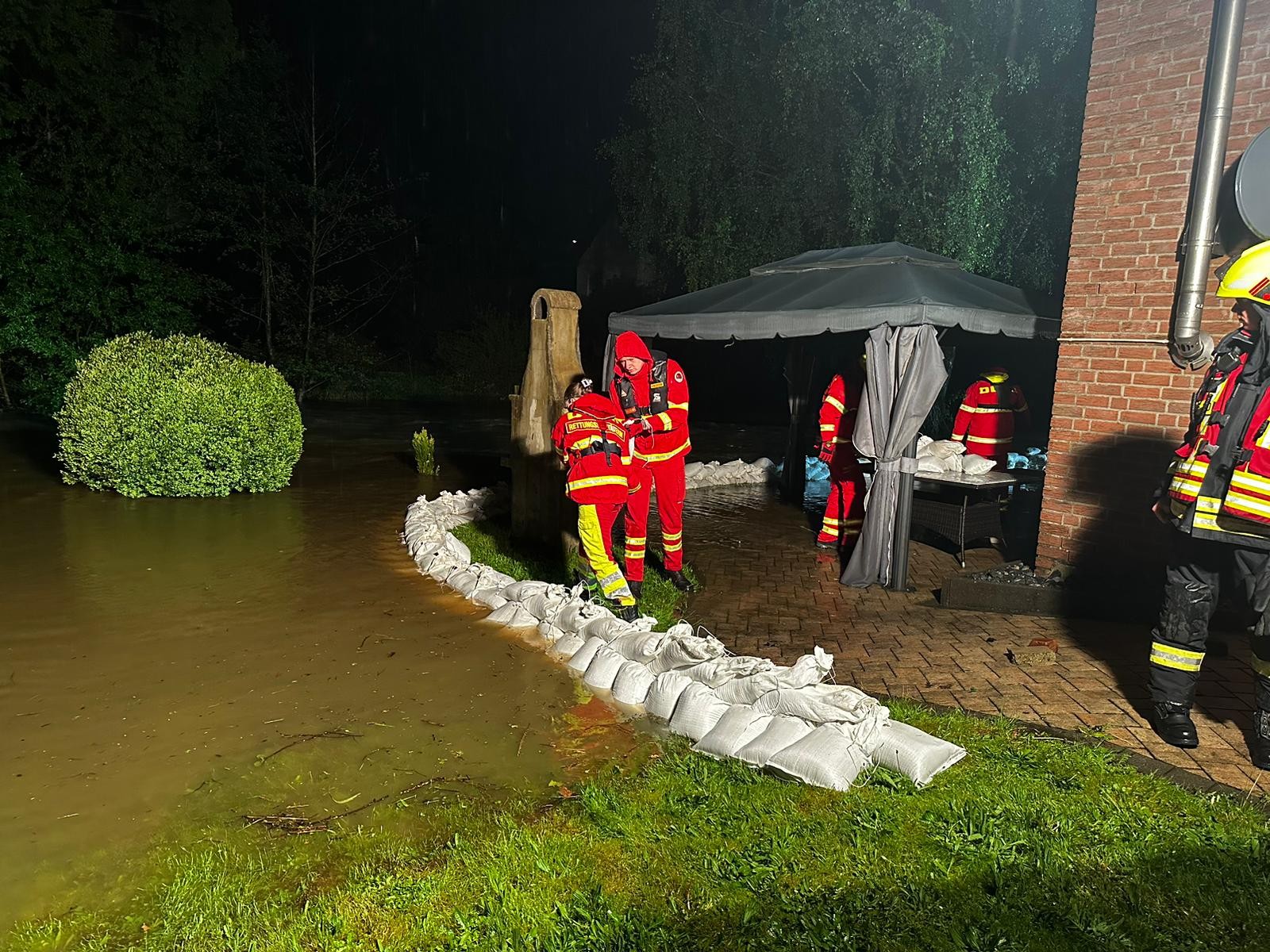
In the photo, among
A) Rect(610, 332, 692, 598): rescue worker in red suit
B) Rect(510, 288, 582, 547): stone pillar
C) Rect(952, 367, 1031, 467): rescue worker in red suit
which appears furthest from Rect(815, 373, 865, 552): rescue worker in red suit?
Rect(510, 288, 582, 547): stone pillar

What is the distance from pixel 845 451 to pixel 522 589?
11.4 ft

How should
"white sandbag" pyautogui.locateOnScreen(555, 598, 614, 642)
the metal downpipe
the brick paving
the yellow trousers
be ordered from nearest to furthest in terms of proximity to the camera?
the brick paving < the metal downpipe < "white sandbag" pyautogui.locateOnScreen(555, 598, 614, 642) < the yellow trousers

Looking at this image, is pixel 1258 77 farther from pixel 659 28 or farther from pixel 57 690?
pixel 659 28

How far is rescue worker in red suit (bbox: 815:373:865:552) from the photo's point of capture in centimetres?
791

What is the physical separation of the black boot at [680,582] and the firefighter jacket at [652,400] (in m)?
0.94

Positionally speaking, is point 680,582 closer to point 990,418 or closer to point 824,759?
point 824,759

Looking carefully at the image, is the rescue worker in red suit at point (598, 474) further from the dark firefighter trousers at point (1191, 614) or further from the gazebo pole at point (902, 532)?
the dark firefighter trousers at point (1191, 614)

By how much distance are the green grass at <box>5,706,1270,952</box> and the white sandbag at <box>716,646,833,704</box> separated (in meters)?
0.53

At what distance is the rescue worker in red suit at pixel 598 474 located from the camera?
18.5ft

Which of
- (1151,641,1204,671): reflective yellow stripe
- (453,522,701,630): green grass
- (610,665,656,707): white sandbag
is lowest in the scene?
(453,522,701,630): green grass

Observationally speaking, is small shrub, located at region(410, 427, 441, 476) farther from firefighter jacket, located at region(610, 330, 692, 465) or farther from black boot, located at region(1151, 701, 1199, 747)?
black boot, located at region(1151, 701, 1199, 747)

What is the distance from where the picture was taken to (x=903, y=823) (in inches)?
128

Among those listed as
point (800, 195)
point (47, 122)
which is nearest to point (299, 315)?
point (47, 122)

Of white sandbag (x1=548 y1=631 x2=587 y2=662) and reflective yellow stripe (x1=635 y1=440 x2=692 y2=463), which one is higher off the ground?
reflective yellow stripe (x1=635 y1=440 x2=692 y2=463)
